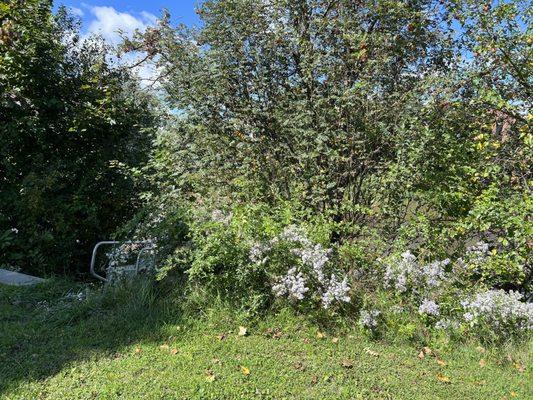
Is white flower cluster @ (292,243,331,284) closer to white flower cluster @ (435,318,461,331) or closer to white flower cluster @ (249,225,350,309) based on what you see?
white flower cluster @ (249,225,350,309)

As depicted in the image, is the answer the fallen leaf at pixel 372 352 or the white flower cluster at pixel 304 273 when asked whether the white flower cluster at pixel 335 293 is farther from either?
the fallen leaf at pixel 372 352

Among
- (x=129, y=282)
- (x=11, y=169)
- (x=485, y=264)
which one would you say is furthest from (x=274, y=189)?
(x=11, y=169)

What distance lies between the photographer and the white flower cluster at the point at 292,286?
4211 millimetres

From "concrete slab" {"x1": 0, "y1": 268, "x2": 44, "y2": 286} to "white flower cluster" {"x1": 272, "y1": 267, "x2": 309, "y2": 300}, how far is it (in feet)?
9.73

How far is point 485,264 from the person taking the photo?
4598 mm

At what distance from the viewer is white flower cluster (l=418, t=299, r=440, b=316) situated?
428cm

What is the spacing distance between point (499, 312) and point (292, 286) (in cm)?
184

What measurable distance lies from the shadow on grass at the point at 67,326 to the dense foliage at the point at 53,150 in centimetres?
134

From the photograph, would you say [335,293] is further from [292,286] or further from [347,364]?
[347,364]

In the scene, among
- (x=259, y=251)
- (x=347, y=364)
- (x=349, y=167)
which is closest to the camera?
(x=347, y=364)

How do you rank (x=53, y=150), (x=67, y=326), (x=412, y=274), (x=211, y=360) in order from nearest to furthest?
(x=211, y=360), (x=67, y=326), (x=412, y=274), (x=53, y=150)

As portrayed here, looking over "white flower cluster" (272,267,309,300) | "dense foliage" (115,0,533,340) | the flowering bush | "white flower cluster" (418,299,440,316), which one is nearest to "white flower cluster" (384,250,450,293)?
"dense foliage" (115,0,533,340)

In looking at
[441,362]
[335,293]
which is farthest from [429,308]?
[335,293]

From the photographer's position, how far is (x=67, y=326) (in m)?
4.21
